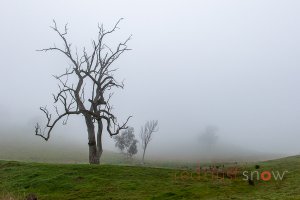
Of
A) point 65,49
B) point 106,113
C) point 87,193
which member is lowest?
point 87,193

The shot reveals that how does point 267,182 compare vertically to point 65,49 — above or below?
below

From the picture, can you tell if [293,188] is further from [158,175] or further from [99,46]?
[99,46]

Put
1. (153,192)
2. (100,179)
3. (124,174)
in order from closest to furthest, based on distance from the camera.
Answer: (153,192) < (100,179) < (124,174)

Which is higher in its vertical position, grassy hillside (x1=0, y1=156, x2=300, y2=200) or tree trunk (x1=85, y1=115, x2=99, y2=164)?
tree trunk (x1=85, y1=115, x2=99, y2=164)

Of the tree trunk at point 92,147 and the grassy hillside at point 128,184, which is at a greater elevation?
the tree trunk at point 92,147

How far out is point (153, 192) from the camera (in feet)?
49.6

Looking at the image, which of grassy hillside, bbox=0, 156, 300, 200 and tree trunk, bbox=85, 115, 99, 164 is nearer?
grassy hillside, bbox=0, 156, 300, 200

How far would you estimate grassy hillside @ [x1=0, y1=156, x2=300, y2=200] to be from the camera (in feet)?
46.8

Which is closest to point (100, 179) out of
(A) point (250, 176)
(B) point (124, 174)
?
(B) point (124, 174)

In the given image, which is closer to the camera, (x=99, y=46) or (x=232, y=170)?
(x=232, y=170)

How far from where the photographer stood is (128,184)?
1677 cm

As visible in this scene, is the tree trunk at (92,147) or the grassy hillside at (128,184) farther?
the tree trunk at (92,147)

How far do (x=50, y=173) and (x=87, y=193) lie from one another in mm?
4938

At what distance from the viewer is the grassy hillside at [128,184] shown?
1426 cm
